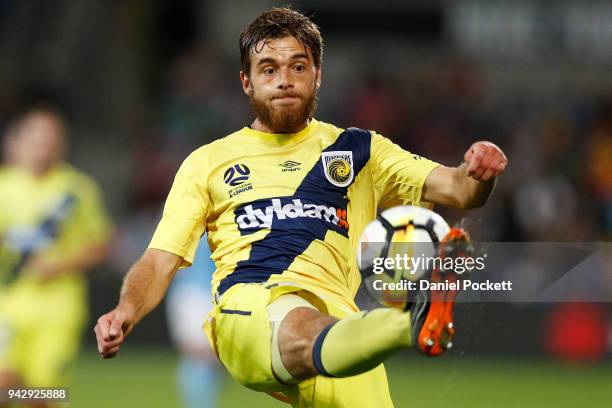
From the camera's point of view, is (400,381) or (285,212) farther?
(400,381)

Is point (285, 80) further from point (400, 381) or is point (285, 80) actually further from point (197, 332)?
point (400, 381)

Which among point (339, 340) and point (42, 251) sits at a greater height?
point (42, 251)

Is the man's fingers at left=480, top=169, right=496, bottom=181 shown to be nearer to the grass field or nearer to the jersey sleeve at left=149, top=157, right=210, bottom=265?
the jersey sleeve at left=149, top=157, right=210, bottom=265

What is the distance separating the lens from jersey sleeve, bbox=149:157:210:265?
496cm

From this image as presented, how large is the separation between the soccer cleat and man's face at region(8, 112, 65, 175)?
4628 millimetres

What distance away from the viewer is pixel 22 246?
8.24 meters

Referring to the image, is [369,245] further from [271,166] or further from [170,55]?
[170,55]

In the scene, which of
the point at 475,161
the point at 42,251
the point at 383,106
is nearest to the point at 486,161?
the point at 475,161

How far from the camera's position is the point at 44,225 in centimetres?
834

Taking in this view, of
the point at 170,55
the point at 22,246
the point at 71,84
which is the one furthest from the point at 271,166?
the point at 170,55

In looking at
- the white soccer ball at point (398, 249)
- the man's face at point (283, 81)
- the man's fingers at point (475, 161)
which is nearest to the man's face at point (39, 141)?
the man's face at point (283, 81)

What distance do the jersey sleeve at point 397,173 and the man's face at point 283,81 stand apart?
0.38 metres

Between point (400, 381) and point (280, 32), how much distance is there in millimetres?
6846

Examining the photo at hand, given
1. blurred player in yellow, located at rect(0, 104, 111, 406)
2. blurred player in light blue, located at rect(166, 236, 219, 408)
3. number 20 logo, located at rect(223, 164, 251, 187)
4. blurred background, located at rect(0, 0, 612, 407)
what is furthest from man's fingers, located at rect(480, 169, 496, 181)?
blurred background, located at rect(0, 0, 612, 407)
